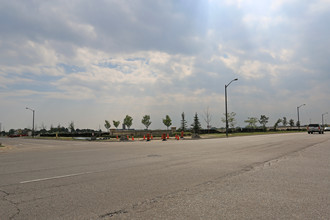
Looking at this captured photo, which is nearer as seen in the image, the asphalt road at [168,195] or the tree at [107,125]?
the asphalt road at [168,195]

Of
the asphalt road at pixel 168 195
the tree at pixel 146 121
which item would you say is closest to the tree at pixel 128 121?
the tree at pixel 146 121

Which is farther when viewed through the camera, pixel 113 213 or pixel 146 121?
pixel 146 121

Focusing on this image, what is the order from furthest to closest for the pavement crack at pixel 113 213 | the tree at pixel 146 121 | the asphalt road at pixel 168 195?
the tree at pixel 146 121
the asphalt road at pixel 168 195
the pavement crack at pixel 113 213

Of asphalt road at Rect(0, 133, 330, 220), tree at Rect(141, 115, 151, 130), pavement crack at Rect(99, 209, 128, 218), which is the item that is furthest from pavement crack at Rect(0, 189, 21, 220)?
tree at Rect(141, 115, 151, 130)

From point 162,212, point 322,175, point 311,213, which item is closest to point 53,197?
point 162,212

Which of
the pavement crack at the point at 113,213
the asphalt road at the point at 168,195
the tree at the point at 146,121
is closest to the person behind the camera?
the pavement crack at the point at 113,213

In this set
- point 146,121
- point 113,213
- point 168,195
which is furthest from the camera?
point 146,121

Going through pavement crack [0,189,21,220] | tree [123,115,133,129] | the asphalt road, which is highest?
tree [123,115,133,129]

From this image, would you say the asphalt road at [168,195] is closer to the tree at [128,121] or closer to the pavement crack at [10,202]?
the pavement crack at [10,202]

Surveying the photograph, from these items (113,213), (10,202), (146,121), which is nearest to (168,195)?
(113,213)

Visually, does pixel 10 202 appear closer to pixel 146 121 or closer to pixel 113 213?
pixel 113 213

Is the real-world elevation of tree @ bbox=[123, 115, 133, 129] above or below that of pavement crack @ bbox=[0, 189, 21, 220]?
above

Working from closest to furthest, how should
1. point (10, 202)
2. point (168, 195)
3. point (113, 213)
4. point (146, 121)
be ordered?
point (113, 213) < point (10, 202) < point (168, 195) < point (146, 121)

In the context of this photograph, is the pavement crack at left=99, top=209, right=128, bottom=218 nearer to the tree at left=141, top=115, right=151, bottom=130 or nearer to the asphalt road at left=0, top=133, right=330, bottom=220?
the asphalt road at left=0, top=133, right=330, bottom=220
